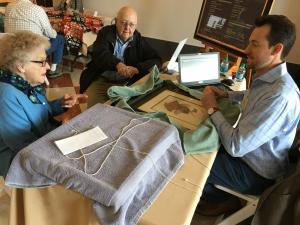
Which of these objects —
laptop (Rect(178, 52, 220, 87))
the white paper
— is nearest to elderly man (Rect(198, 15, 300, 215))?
laptop (Rect(178, 52, 220, 87))

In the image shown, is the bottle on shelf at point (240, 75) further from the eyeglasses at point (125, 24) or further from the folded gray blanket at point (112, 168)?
the folded gray blanket at point (112, 168)

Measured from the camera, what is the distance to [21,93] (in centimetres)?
128

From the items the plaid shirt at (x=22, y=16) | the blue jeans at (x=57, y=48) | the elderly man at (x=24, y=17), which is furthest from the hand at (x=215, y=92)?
the blue jeans at (x=57, y=48)

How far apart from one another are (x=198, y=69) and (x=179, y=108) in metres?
0.41

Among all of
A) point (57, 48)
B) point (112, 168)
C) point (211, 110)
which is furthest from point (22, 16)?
point (112, 168)

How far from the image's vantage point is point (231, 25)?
86.2 inches

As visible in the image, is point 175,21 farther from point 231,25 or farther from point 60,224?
point 60,224

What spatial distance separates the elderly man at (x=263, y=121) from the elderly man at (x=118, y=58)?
82 cm

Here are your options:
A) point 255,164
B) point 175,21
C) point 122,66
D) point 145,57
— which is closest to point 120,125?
point 255,164

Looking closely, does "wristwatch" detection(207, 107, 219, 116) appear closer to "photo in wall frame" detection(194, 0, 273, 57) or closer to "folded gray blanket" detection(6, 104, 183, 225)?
"folded gray blanket" detection(6, 104, 183, 225)

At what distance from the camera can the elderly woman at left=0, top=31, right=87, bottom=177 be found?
4.05 ft

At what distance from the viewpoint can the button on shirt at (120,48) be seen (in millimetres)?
2264

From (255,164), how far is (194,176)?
0.47 metres

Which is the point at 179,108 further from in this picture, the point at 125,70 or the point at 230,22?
the point at 230,22
